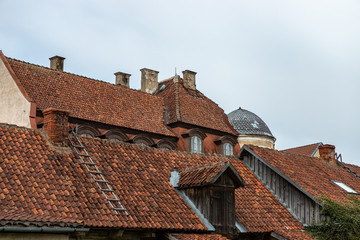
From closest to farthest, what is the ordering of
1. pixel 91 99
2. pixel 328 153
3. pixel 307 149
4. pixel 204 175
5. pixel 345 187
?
pixel 204 175
pixel 345 187
pixel 328 153
pixel 91 99
pixel 307 149

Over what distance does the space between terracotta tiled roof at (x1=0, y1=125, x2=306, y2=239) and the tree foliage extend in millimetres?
870

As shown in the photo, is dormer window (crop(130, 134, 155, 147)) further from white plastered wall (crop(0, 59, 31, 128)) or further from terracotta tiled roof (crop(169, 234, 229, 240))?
terracotta tiled roof (crop(169, 234, 229, 240))

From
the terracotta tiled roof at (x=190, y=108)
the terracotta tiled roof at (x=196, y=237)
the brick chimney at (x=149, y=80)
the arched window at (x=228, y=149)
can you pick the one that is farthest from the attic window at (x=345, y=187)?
the brick chimney at (x=149, y=80)

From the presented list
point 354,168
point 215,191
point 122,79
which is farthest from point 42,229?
point 122,79

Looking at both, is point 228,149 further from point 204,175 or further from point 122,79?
point 204,175

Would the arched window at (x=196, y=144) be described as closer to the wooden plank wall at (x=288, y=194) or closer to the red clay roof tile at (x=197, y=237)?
the wooden plank wall at (x=288, y=194)

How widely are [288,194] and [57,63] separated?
21.5 m

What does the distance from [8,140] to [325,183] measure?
14821 millimetres

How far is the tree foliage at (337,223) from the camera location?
20.5 metres

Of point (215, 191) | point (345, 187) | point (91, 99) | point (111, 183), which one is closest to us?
point (111, 183)

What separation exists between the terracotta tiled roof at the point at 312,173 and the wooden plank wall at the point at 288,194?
13.3 inches

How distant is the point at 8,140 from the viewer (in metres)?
16.9

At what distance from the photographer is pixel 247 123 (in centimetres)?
4853

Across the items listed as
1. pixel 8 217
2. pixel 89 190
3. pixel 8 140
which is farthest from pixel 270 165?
pixel 8 217
